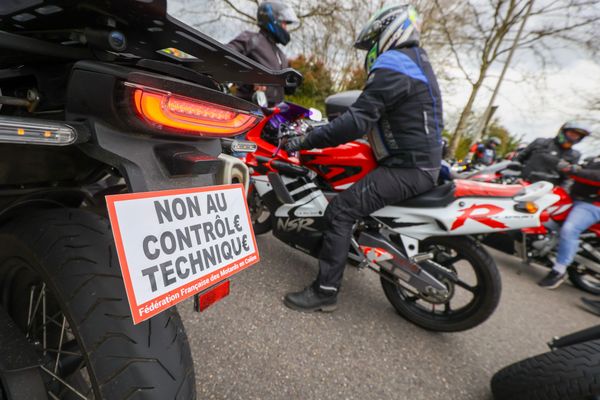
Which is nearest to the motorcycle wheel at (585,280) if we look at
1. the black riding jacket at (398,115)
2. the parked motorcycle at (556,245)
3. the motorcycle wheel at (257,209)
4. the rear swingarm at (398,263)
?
the parked motorcycle at (556,245)

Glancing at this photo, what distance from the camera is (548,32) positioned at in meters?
10.9

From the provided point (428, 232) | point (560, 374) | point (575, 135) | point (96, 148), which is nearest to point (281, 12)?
point (428, 232)

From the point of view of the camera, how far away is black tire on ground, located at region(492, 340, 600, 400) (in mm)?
1044

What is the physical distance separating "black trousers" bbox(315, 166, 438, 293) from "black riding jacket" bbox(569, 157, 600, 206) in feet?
8.10

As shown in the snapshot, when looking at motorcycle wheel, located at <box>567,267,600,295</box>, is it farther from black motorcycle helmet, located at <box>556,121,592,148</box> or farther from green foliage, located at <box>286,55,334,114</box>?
green foliage, located at <box>286,55,334,114</box>

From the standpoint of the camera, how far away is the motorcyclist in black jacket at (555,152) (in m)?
4.10

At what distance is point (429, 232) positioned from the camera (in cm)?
170

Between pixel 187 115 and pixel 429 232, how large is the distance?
148cm

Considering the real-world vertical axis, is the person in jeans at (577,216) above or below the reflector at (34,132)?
below

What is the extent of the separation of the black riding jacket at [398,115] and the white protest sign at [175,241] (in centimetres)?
95

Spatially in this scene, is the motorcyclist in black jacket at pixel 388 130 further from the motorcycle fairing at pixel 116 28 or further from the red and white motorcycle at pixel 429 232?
the motorcycle fairing at pixel 116 28

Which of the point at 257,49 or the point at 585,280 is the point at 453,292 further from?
the point at 585,280

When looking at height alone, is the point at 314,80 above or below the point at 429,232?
above

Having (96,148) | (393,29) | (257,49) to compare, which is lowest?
(96,148)
